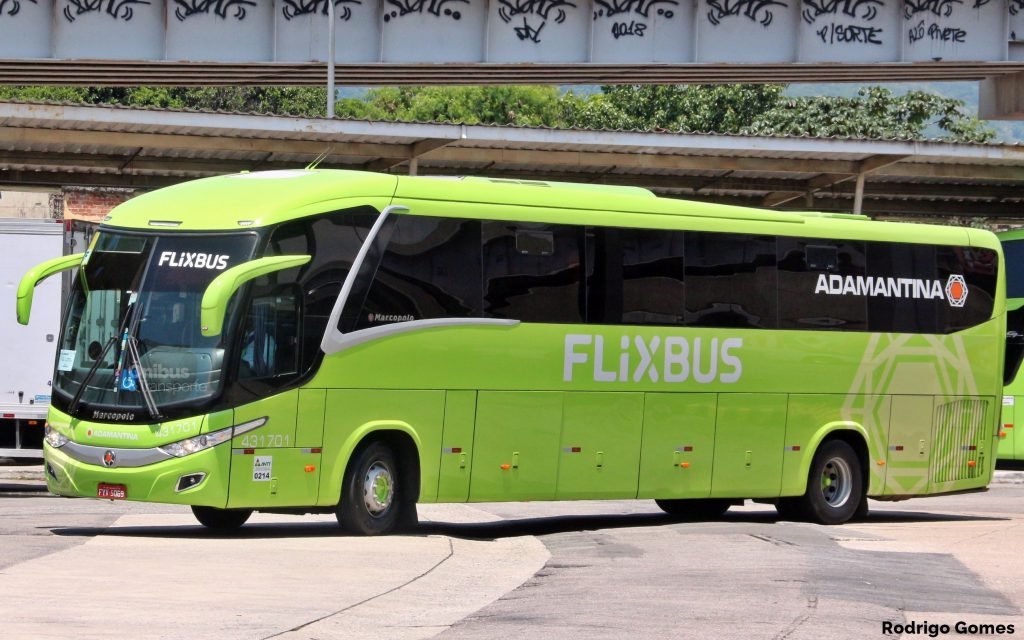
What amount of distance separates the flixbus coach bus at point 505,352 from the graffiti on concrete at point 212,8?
19.9 metres

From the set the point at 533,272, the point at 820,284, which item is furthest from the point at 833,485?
the point at 533,272

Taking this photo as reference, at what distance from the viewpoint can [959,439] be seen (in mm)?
20422

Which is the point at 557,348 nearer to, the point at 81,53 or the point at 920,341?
the point at 920,341

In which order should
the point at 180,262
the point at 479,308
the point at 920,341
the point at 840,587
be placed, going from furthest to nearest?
1. the point at 920,341
2. the point at 479,308
3. the point at 180,262
4. the point at 840,587

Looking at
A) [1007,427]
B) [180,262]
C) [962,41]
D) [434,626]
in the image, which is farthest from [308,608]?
[962,41]

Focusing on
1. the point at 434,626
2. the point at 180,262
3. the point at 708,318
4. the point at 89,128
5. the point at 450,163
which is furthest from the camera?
the point at 450,163

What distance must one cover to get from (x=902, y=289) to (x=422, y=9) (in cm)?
1909

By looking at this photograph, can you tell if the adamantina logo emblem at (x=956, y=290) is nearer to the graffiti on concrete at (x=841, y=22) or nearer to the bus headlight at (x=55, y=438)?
the bus headlight at (x=55, y=438)

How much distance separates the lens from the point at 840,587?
1177cm

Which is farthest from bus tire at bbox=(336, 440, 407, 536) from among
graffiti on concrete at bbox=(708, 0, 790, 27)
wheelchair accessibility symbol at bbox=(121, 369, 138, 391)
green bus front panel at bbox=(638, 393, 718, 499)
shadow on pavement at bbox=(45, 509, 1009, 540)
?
graffiti on concrete at bbox=(708, 0, 790, 27)

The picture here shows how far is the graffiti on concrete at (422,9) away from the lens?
120ft

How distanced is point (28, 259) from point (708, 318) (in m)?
9.28

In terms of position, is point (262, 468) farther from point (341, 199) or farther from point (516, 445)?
point (516, 445)

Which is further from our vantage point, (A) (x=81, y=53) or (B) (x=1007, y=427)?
(A) (x=81, y=53)
